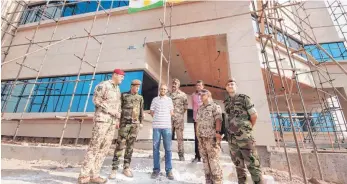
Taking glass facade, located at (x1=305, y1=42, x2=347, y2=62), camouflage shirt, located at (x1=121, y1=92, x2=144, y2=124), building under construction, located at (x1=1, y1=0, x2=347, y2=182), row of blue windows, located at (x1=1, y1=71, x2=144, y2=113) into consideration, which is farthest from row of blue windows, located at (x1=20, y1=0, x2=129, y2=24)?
glass facade, located at (x1=305, y1=42, x2=347, y2=62)

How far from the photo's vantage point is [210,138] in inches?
113

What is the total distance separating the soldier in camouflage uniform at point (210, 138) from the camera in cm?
273

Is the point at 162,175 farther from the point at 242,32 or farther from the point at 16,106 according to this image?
the point at 16,106

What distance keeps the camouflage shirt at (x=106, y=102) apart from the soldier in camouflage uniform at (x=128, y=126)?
232 mm

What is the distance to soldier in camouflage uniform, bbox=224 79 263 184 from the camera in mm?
2449

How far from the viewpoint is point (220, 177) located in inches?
106

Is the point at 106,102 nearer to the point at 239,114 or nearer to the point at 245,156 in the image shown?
the point at 239,114

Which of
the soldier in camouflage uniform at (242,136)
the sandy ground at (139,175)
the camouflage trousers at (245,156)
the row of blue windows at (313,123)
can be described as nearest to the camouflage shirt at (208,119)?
the soldier in camouflage uniform at (242,136)

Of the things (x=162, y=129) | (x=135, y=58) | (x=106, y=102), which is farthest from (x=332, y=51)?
(x=106, y=102)

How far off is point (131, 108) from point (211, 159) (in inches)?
66.1

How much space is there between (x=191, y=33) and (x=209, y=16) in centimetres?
99

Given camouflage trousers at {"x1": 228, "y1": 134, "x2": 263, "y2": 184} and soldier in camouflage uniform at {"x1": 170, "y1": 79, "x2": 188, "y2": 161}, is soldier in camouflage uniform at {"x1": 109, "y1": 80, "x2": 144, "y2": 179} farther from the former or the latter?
camouflage trousers at {"x1": 228, "y1": 134, "x2": 263, "y2": 184}

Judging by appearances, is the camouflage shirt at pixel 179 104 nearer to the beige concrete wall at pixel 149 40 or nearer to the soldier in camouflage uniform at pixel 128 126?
the soldier in camouflage uniform at pixel 128 126

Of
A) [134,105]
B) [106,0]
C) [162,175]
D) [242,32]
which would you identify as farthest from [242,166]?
[106,0]
